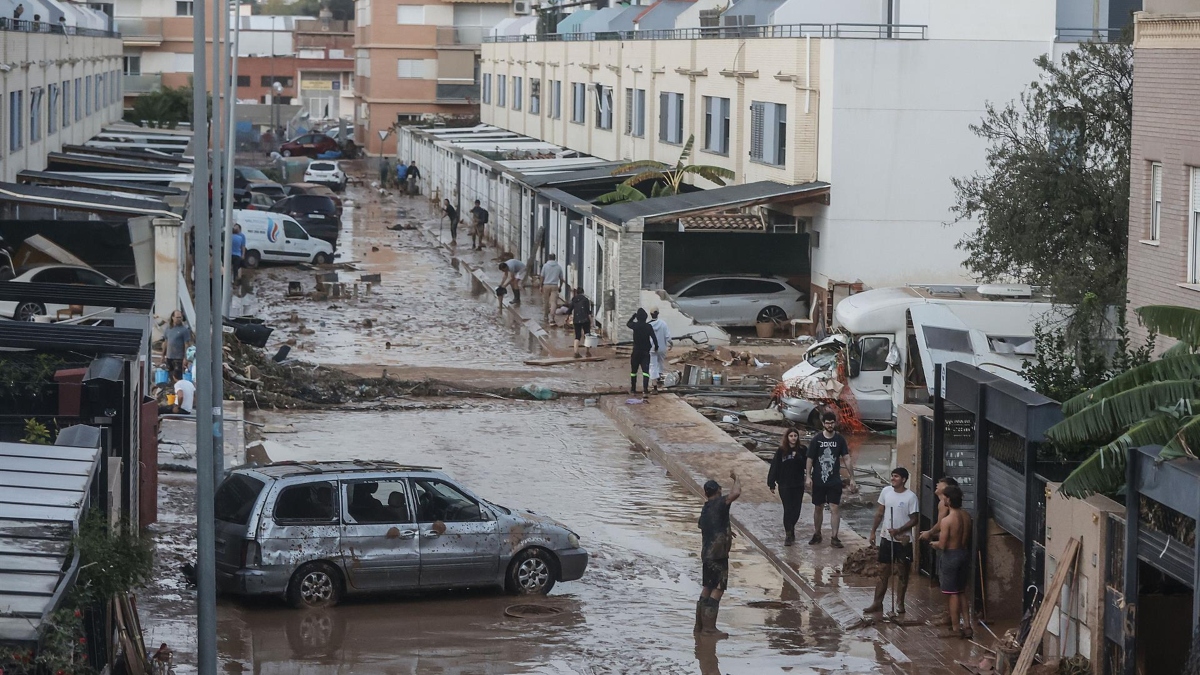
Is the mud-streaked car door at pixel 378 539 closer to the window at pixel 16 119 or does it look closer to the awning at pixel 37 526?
the awning at pixel 37 526

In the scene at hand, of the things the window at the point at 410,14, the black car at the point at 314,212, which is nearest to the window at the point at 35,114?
the black car at the point at 314,212

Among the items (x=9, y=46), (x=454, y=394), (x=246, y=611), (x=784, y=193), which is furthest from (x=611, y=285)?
(x=246, y=611)

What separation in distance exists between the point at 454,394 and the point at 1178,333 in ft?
52.9

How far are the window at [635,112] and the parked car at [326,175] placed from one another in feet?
77.1

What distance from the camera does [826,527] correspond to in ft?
58.9

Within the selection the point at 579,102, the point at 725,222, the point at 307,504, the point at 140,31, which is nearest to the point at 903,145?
the point at 725,222

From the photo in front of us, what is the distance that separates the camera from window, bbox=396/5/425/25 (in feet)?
283

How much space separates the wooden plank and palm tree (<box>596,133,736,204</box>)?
2457 centimetres

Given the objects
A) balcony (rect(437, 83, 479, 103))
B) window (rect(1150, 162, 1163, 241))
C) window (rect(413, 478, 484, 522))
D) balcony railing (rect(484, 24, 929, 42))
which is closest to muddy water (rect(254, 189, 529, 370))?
balcony railing (rect(484, 24, 929, 42))

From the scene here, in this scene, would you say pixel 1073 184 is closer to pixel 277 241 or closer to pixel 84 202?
pixel 84 202

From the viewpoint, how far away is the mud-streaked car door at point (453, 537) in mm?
14742

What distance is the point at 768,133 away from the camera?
3544 centimetres

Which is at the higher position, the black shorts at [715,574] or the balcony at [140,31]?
the balcony at [140,31]

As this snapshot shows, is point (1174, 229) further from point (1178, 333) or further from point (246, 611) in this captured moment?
point (246, 611)
